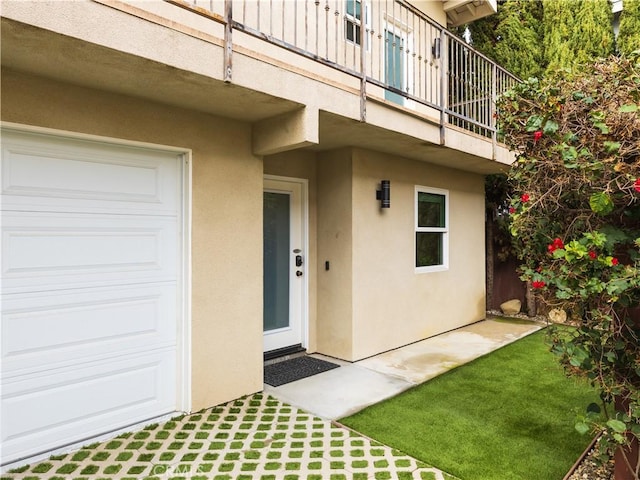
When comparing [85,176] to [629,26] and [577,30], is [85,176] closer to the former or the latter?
[577,30]

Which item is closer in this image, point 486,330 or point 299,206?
point 299,206

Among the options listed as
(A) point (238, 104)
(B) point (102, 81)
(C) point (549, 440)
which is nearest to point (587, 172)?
(C) point (549, 440)

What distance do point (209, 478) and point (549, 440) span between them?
2755mm

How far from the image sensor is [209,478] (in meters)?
2.93

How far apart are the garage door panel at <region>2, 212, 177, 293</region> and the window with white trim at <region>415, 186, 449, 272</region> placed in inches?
163

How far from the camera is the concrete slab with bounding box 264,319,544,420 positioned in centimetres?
424

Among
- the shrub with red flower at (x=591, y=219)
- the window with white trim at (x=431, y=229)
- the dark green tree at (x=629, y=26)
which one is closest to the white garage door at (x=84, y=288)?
the shrub with red flower at (x=591, y=219)

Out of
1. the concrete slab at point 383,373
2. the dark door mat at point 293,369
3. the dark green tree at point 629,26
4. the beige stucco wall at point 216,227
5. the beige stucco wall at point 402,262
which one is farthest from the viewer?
the dark green tree at point 629,26

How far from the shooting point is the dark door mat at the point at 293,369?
16.1 ft

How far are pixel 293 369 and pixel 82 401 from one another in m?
2.47

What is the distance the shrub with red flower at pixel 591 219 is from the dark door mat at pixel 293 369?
3115 mm

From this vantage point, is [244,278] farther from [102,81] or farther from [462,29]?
[462,29]

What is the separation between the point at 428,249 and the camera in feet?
23.1

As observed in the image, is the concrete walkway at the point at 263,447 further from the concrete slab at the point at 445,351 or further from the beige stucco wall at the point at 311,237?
the beige stucco wall at the point at 311,237
